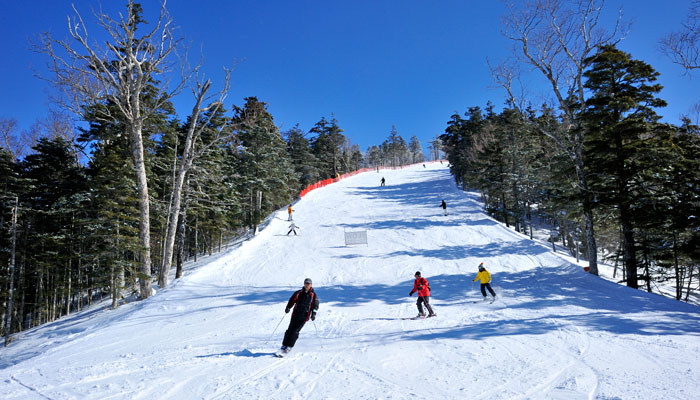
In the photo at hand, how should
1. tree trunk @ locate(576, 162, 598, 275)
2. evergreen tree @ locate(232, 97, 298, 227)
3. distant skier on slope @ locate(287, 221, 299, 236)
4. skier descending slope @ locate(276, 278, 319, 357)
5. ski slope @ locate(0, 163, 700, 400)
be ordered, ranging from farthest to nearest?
evergreen tree @ locate(232, 97, 298, 227) → distant skier on slope @ locate(287, 221, 299, 236) → tree trunk @ locate(576, 162, 598, 275) → skier descending slope @ locate(276, 278, 319, 357) → ski slope @ locate(0, 163, 700, 400)

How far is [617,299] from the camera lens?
11.0m

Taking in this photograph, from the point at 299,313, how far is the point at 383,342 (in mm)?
2334

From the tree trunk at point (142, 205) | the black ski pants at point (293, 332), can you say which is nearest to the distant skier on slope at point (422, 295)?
the black ski pants at point (293, 332)

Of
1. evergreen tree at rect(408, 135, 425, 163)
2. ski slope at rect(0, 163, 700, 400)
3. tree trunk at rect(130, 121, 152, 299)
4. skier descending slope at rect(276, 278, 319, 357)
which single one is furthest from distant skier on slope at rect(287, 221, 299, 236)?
evergreen tree at rect(408, 135, 425, 163)

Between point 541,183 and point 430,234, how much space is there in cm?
1560

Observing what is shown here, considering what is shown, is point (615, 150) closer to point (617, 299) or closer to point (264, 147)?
point (617, 299)

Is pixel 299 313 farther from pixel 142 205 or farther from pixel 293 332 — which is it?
pixel 142 205

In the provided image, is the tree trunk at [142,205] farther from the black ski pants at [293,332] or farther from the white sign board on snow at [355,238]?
the white sign board on snow at [355,238]

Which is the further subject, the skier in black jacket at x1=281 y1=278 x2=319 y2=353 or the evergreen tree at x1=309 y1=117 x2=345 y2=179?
the evergreen tree at x1=309 y1=117 x2=345 y2=179

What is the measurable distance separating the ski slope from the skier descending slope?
29cm

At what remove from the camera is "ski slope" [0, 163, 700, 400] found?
16.9 ft

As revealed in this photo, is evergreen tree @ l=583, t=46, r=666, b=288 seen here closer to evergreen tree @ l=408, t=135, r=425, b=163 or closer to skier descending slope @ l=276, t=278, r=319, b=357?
skier descending slope @ l=276, t=278, r=319, b=357

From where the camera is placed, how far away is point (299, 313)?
22.0 ft

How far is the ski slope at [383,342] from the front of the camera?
203 inches
